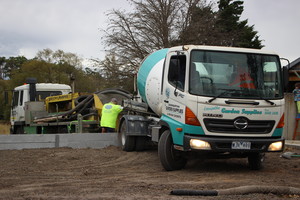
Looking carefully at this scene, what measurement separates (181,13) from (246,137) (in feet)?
56.4

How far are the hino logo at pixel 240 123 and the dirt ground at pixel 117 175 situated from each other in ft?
3.19

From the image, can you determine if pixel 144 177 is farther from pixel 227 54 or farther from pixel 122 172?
pixel 227 54

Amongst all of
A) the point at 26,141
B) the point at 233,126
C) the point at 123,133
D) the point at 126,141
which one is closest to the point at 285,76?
the point at 233,126

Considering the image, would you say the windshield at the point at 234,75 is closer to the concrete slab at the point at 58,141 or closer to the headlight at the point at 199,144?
the headlight at the point at 199,144

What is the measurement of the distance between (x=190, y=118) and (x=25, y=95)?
1398 cm

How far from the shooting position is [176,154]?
8977 millimetres

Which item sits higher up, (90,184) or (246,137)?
(246,137)

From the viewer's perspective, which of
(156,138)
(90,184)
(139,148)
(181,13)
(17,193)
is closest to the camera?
(17,193)

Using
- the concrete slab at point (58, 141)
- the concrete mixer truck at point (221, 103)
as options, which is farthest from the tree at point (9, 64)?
the concrete mixer truck at point (221, 103)

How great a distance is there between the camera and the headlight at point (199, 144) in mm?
8031

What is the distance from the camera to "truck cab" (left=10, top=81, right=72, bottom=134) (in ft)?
66.2

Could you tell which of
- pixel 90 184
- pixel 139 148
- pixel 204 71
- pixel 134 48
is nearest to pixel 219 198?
pixel 90 184

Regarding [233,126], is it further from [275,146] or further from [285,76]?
[285,76]

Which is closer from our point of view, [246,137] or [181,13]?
[246,137]
